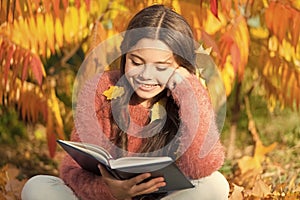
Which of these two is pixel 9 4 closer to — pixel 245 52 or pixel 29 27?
pixel 29 27

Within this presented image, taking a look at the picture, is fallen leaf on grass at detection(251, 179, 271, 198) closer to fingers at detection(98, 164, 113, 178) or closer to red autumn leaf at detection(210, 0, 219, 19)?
red autumn leaf at detection(210, 0, 219, 19)

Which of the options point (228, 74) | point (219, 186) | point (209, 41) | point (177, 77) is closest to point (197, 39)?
point (209, 41)

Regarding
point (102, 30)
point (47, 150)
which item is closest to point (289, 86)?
point (102, 30)

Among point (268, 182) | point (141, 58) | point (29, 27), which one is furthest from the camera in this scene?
point (268, 182)

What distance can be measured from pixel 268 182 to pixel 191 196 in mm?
625

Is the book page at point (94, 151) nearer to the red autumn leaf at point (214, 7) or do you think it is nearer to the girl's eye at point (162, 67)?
the girl's eye at point (162, 67)

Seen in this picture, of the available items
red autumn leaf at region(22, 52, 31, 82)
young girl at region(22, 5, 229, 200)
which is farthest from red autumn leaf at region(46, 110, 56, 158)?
young girl at region(22, 5, 229, 200)

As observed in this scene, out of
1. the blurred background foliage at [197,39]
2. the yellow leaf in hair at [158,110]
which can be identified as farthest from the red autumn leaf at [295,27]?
the yellow leaf in hair at [158,110]

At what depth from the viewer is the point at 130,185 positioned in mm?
1606

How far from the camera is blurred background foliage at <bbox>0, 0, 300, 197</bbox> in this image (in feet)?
6.92

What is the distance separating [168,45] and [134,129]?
8.8 inches

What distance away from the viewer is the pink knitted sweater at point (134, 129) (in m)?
1.69

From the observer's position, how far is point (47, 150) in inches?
92.2

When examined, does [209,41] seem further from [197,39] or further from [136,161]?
[136,161]
